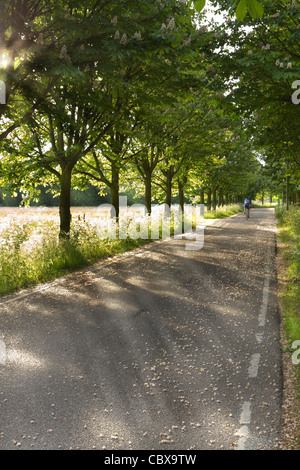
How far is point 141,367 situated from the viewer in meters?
4.75

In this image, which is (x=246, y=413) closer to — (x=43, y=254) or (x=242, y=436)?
(x=242, y=436)

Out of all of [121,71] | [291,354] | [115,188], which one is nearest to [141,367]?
[291,354]

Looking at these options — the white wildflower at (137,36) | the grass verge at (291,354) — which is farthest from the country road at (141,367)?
the white wildflower at (137,36)

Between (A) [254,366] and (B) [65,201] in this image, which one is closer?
(A) [254,366]

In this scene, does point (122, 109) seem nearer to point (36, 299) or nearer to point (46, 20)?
point (46, 20)

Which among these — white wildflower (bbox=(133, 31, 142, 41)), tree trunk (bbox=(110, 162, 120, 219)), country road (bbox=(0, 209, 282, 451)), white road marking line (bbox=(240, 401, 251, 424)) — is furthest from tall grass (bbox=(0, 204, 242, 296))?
white road marking line (bbox=(240, 401, 251, 424))

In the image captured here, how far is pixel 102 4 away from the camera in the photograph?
28.7ft

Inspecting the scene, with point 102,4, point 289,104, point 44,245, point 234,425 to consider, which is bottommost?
point 234,425

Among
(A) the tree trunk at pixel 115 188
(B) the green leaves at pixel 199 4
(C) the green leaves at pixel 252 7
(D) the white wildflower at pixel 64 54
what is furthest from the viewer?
(A) the tree trunk at pixel 115 188

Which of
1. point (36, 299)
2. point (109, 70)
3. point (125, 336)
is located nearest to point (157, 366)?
point (125, 336)

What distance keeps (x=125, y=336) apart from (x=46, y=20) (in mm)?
7281

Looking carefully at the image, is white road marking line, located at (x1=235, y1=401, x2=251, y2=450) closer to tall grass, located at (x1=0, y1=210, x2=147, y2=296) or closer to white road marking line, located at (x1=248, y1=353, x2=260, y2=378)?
white road marking line, located at (x1=248, y1=353, x2=260, y2=378)

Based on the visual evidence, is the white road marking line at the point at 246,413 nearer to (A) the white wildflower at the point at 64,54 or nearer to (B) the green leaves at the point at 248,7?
(B) the green leaves at the point at 248,7

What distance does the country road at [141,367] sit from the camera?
3.43 m
